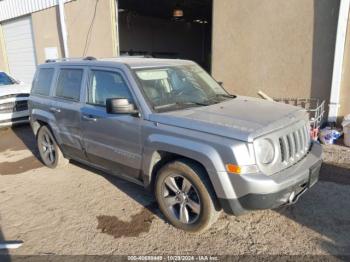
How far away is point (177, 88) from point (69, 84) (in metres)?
1.86

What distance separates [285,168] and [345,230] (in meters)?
1.03

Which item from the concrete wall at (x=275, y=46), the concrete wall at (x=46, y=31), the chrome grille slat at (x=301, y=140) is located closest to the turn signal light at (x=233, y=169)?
the chrome grille slat at (x=301, y=140)

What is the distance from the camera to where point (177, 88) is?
3975 millimetres

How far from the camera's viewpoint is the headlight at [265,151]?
286 centimetres

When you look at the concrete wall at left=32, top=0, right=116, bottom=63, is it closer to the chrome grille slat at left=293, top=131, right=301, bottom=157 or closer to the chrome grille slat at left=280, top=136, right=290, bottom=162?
the chrome grille slat at left=293, top=131, right=301, bottom=157

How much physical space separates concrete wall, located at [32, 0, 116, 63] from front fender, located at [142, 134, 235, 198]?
787 centimetres

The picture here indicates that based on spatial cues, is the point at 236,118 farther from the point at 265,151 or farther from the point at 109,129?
the point at 109,129

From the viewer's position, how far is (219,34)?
7.80 meters

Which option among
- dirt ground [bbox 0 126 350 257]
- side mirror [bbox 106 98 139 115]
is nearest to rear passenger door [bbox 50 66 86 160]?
dirt ground [bbox 0 126 350 257]

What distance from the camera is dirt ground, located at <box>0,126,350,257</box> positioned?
10.4 ft

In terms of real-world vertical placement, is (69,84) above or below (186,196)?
above

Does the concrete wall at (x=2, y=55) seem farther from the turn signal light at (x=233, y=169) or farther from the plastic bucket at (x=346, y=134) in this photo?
the turn signal light at (x=233, y=169)

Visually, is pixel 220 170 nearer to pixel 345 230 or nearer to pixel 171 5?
pixel 345 230

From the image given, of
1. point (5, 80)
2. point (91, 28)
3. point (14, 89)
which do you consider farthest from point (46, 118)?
point (91, 28)
